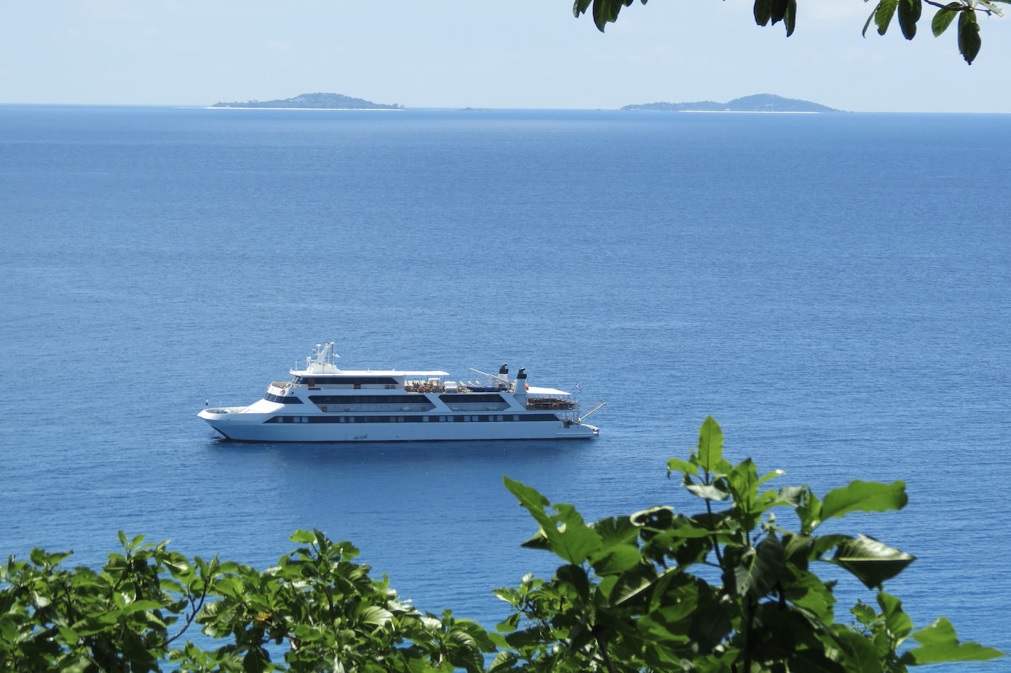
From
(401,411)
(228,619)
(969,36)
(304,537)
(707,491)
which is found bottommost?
(401,411)

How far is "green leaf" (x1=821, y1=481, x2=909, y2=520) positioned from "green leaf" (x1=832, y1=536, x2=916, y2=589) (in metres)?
0.10

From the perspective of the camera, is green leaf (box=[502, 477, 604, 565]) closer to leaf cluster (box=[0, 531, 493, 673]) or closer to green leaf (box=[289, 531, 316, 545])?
leaf cluster (box=[0, 531, 493, 673])

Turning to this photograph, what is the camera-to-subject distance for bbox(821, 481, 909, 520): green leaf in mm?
3977

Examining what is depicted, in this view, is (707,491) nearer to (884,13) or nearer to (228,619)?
(884,13)

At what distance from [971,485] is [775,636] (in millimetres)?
57311

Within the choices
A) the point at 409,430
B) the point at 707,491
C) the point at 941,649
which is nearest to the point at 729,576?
the point at 707,491

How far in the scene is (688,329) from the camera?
86.0 metres

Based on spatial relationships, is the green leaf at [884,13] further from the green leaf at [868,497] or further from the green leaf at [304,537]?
the green leaf at [304,537]

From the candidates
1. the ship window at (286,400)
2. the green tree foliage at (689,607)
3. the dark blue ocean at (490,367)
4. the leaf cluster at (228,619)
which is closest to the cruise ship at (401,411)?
the ship window at (286,400)

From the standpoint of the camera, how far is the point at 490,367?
74750 millimetres

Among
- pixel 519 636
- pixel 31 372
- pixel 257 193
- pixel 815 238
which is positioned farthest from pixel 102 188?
pixel 519 636

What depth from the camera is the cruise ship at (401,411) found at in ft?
213

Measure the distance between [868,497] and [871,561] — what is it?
7.6 inches

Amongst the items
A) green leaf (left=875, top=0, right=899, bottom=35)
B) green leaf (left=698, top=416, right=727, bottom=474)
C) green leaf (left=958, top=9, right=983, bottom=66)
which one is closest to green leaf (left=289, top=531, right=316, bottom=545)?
green leaf (left=698, top=416, right=727, bottom=474)
